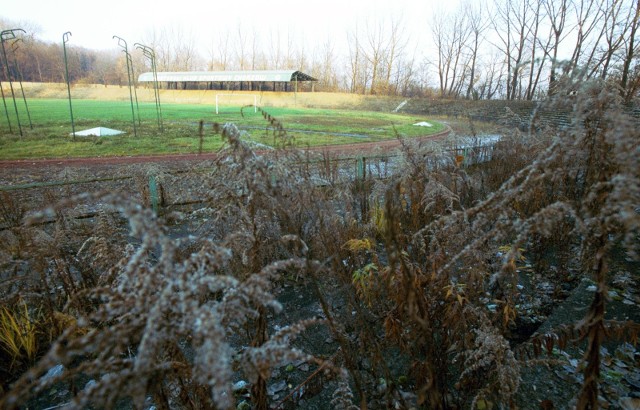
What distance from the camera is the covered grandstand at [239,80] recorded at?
5186cm

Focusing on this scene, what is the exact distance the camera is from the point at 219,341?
2.88ft

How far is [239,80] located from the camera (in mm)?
53125

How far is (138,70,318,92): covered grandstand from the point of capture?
170 feet

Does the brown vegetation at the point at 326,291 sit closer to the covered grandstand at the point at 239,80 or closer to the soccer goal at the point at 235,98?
the soccer goal at the point at 235,98

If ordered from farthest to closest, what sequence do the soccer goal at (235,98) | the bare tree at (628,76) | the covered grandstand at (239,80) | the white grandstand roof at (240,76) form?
the covered grandstand at (239,80) → the white grandstand roof at (240,76) → the soccer goal at (235,98) → the bare tree at (628,76)

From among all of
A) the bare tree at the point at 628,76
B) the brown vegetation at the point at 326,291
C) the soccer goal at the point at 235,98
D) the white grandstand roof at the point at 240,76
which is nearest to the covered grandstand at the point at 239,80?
the white grandstand roof at the point at 240,76

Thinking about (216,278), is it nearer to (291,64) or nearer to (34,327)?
(34,327)

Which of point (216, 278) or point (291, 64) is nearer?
point (216, 278)

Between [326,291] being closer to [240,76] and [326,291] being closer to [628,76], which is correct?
[628,76]

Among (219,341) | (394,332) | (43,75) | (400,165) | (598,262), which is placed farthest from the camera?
(43,75)

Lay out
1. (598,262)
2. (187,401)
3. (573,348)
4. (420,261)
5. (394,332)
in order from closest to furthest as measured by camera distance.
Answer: (598,262) → (187,401) → (394,332) → (573,348) → (420,261)

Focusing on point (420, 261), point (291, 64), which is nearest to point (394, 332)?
point (420, 261)

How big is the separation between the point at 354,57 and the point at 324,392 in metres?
65.8

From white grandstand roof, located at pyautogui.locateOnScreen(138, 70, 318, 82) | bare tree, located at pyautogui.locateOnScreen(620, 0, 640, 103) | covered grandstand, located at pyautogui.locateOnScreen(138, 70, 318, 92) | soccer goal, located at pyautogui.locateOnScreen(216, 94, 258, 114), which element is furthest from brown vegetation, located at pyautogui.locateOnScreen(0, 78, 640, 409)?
covered grandstand, located at pyautogui.locateOnScreen(138, 70, 318, 92)
